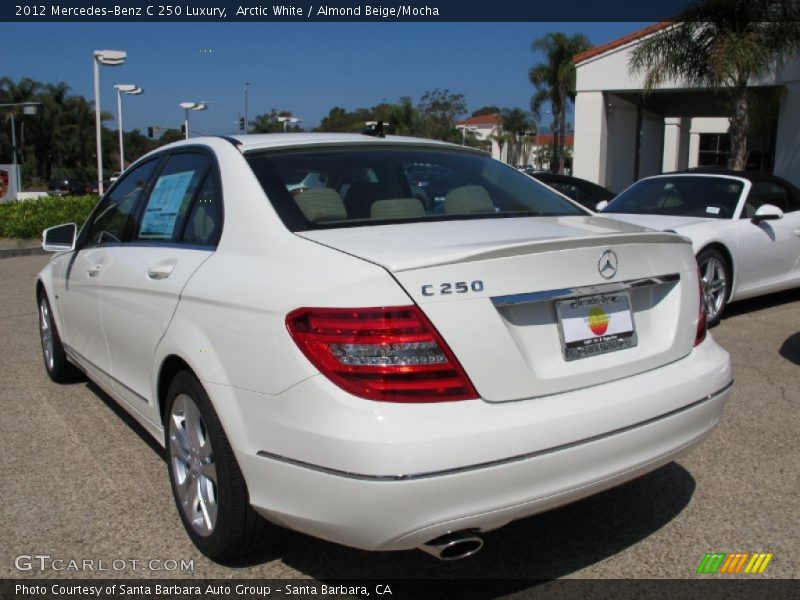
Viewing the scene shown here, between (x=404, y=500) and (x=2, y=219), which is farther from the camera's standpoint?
(x=2, y=219)

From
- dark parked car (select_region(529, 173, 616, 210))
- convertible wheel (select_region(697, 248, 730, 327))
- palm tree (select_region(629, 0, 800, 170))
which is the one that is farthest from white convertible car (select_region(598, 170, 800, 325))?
palm tree (select_region(629, 0, 800, 170))

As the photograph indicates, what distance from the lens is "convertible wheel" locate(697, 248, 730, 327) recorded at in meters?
6.71

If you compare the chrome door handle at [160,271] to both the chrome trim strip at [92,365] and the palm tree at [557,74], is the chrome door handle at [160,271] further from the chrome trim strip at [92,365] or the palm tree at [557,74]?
the palm tree at [557,74]

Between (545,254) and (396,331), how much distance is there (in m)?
0.57

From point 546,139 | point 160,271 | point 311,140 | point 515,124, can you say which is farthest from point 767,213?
point 546,139

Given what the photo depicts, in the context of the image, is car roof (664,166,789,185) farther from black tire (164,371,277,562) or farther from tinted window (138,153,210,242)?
black tire (164,371,277,562)

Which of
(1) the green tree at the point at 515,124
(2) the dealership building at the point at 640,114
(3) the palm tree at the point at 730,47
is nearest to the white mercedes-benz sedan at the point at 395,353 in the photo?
(3) the palm tree at the point at 730,47

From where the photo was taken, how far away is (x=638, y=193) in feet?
26.2

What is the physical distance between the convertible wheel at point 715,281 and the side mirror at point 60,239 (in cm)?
506

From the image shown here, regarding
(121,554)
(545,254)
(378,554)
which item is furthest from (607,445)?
(121,554)

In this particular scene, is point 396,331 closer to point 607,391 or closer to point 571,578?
point 607,391

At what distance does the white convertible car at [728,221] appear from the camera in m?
6.82

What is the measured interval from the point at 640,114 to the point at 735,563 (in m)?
22.4

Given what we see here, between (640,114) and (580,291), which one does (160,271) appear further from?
(640,114)
